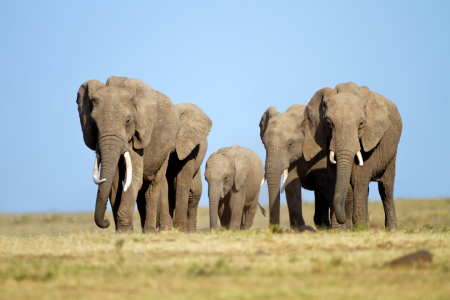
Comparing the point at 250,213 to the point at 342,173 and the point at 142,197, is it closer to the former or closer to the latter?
the point at 142,197

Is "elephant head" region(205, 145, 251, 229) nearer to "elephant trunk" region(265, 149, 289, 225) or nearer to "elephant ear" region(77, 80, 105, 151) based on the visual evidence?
"elephant trunk" region(265, 149, 289, 225)

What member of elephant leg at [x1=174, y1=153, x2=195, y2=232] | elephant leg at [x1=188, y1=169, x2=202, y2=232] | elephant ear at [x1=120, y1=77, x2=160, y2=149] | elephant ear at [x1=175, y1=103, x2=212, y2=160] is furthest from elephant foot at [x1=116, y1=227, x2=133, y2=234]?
elephant leg at [x1=188, y1=169, x2=202, y2=232]

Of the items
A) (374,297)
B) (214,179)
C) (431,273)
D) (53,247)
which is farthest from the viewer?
(214,179)

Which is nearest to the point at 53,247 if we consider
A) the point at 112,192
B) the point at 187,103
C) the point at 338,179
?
the point at 112,192

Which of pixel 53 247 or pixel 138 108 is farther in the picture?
pixel 138 108

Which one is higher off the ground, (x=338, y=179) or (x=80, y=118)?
(x=80, y=118)

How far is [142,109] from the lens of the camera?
13531 mm

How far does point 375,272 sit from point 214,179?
13395 mm

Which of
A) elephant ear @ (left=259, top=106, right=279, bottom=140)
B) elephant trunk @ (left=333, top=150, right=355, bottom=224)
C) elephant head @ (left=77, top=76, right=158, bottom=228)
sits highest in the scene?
elephant ear @ (left=259, top=106, right=279, bottom=140)

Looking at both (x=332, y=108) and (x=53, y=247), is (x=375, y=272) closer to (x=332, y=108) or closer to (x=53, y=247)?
(x=53, y=247)

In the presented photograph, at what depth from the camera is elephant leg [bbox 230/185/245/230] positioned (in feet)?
68.8

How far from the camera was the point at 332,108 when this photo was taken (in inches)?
547

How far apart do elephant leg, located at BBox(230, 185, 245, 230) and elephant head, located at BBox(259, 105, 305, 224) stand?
17.2 ft

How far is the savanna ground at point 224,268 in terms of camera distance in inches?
236
